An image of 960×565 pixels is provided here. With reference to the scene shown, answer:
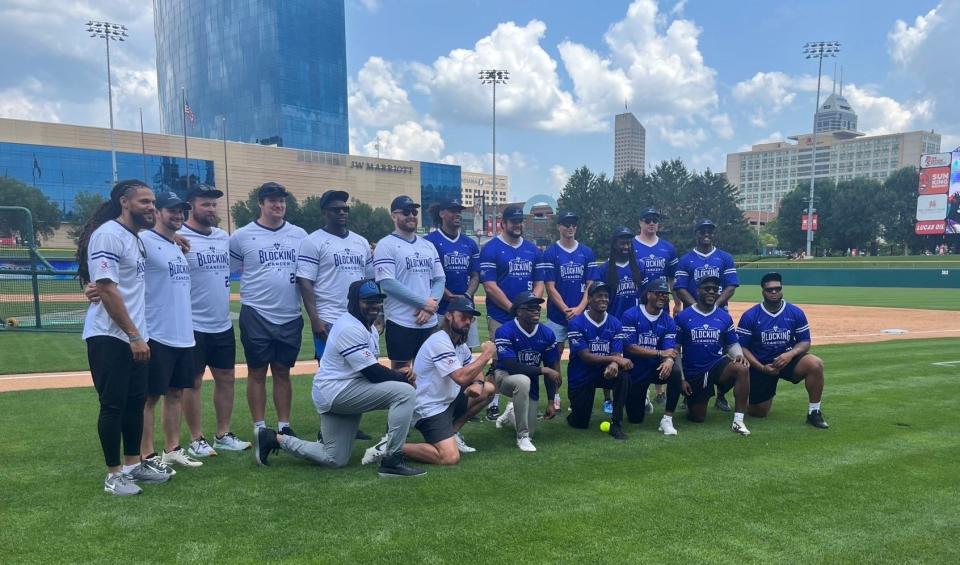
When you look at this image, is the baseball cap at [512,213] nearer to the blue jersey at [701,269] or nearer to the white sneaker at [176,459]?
the blue jersey at [701,269]

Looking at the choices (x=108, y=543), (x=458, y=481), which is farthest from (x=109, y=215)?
(x=458, y=481)

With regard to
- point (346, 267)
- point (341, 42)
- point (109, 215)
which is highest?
point (341, 42)

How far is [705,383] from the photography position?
6.08 meters

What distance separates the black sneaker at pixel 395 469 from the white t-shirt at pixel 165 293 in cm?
Result: 185

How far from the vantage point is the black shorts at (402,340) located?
5.53 meters

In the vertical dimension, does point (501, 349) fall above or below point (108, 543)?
above

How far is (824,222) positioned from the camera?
70.4 metres

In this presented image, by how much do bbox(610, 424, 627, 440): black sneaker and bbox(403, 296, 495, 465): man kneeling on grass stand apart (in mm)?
1445

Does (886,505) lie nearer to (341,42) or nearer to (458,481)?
(458,481)

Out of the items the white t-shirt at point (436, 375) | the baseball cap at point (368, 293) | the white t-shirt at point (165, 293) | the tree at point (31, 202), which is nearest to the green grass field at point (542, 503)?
the white t-shirt at point (436, 375)

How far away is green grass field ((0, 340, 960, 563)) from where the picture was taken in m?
3.25

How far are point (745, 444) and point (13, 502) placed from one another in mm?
5865

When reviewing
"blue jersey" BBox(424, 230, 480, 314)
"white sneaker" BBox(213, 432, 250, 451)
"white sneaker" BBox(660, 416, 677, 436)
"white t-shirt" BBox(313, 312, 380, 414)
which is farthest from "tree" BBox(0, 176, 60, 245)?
"white sneaker" BBox(660, 416, 677, 436)

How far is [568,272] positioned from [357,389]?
10.3 ft
